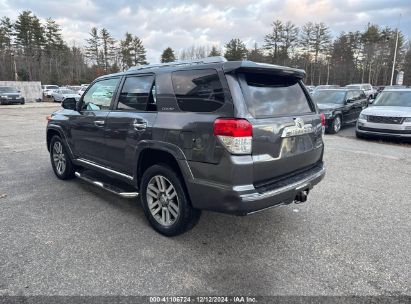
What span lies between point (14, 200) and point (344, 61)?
65.7 metres

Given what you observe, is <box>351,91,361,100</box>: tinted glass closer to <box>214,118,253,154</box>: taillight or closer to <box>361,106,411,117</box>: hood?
<box>361,106,411,117</box>: hood

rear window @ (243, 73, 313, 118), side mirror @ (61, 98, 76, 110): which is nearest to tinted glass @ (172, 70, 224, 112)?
rear window @ (243, 73, 313, 118)

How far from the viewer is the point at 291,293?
8.14 feet

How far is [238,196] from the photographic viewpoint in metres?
2.64

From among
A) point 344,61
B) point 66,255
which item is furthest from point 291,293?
point 344,61

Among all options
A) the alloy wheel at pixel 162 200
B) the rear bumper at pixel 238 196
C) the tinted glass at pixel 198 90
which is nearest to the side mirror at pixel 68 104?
the alloy wheel at pixel 162 200

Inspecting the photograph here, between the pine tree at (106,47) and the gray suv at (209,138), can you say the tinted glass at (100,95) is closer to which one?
the gray suv at (209,138)

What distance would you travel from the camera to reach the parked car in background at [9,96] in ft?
92.4

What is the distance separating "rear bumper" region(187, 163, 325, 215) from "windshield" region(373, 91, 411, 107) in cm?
912

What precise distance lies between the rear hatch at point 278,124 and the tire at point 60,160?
375cm

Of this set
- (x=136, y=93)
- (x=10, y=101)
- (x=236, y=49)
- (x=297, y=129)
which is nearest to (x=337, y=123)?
(x=297, y=129)

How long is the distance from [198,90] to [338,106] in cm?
1076

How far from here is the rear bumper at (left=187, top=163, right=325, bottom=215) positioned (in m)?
2.66

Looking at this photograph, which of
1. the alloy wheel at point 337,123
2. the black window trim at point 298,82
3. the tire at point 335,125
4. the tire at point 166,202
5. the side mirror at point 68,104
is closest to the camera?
the black window trim at point 298,82
